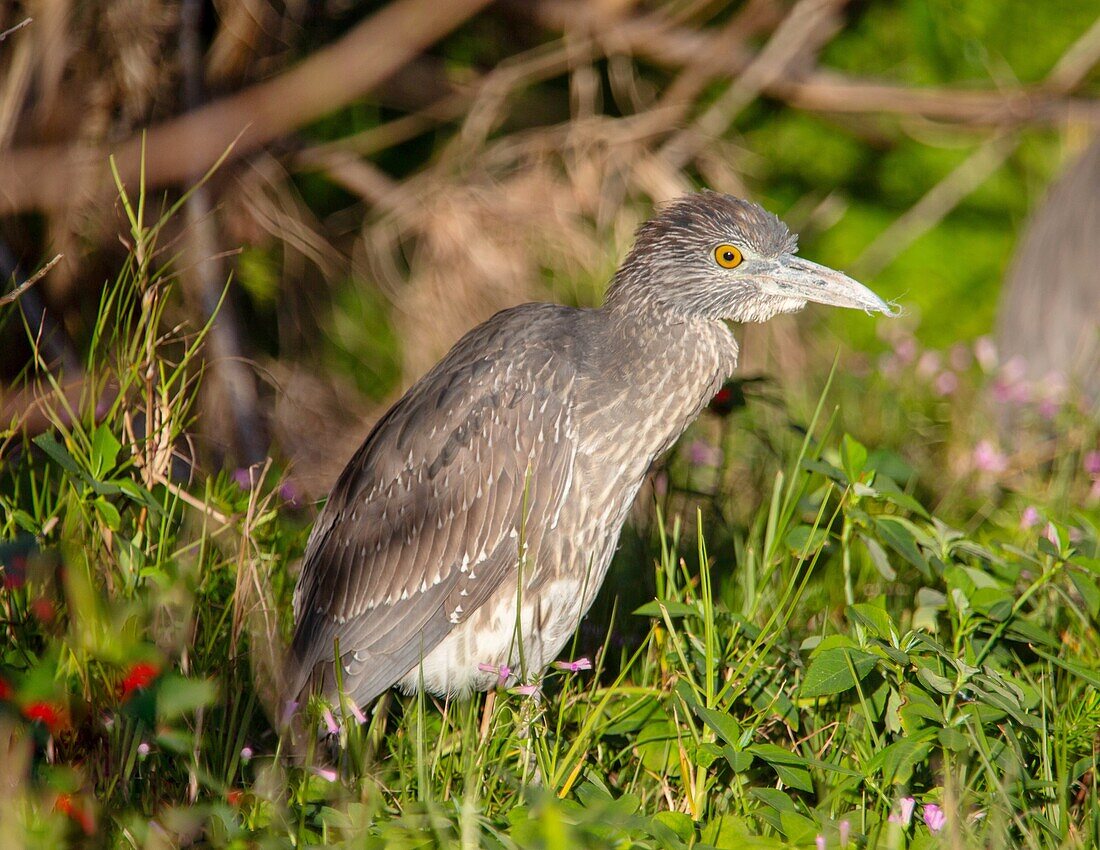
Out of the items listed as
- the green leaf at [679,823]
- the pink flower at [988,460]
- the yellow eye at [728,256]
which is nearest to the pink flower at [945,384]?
the pink flower at [988,460]

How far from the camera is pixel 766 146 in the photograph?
279 inches

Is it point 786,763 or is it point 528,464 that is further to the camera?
point 528,464

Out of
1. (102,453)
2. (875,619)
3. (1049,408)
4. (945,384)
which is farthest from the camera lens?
(945,384)

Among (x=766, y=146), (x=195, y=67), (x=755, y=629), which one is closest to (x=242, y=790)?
(x=755, y=629)

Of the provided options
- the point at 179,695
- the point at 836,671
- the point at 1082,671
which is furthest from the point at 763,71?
the point at 179,695

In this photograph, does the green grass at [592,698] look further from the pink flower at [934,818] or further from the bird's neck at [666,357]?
the bird's neck at [666,357]

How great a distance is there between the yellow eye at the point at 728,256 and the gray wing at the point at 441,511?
0.55 meters

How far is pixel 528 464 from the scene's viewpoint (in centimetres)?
326

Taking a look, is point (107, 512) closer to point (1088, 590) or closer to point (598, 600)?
point (598, 600)

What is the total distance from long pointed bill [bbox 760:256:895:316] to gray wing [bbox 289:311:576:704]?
65 centimetres

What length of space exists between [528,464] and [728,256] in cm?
84

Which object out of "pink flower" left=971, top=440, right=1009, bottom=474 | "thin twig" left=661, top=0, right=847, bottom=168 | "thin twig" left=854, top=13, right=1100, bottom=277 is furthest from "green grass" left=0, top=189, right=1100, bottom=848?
"thin twig" left=854, top=13, right=1100, bottom=277

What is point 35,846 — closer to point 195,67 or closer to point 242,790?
point 242,790

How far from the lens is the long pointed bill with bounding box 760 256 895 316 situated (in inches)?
126
